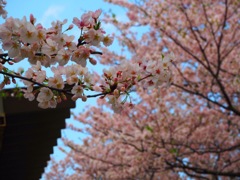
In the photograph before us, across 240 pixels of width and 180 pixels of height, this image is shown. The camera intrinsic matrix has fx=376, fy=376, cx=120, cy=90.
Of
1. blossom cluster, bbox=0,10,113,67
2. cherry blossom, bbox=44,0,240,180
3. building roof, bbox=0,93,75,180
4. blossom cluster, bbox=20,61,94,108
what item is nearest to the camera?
blossom cluster, bbox=0,10,113,67

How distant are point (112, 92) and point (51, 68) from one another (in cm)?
37

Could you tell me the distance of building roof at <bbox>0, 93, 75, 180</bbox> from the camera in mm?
5164

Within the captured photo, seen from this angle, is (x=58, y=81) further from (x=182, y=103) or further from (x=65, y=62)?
(x=182, y=103)

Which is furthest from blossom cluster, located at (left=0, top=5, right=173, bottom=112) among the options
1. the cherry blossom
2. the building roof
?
the cherry blossom

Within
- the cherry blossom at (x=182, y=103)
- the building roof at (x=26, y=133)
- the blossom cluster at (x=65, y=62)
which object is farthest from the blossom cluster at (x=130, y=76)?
the cherry blossom at (x=182, y=103)

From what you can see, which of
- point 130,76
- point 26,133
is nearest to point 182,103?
point 26,133

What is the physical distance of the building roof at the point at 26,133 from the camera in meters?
5.16

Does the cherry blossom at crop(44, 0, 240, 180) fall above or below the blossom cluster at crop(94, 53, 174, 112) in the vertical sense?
above

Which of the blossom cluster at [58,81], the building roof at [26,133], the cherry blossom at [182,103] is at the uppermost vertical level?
the cherry blossom at [182,103]

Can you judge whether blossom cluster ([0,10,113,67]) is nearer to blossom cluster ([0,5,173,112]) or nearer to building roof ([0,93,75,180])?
blossom cluster ([0,5,173,112])

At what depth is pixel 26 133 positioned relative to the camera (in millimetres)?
6059

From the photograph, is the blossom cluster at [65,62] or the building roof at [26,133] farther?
the building roof at [26,133]

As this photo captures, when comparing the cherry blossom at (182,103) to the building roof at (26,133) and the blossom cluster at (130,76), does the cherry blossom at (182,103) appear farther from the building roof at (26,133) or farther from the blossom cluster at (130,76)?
the blossom cluster at (130,76)

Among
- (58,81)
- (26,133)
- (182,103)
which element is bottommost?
(58,81)
